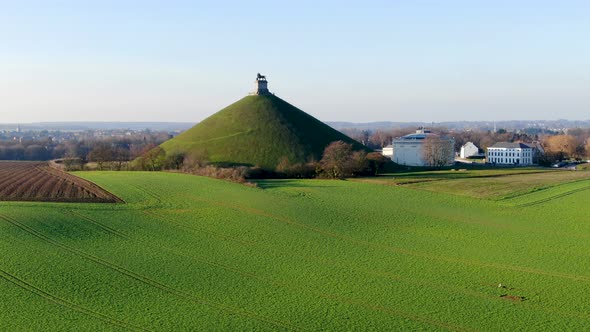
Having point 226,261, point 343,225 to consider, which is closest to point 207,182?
point 343,225

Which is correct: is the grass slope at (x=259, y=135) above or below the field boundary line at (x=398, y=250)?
above

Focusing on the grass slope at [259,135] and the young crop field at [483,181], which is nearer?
the young crop field at [483,181]

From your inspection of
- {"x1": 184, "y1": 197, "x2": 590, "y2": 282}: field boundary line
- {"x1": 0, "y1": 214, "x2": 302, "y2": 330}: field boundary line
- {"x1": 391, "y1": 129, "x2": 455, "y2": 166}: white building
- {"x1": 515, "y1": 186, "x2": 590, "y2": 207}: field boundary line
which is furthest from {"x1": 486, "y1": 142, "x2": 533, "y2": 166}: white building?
{"x1": 0, "y1": 214, "x2": 302, "y2": 330}: field boundary line

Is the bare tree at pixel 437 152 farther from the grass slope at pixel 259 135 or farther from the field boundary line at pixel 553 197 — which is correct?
the field boundary line at pixel 553 197

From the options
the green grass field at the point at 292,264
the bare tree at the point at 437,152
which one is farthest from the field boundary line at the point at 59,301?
the bare tree at the point at 437,152

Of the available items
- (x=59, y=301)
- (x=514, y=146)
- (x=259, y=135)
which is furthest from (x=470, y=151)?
(x=59, y=301)

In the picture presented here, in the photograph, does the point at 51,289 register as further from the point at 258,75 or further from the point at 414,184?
the point at 258,75
